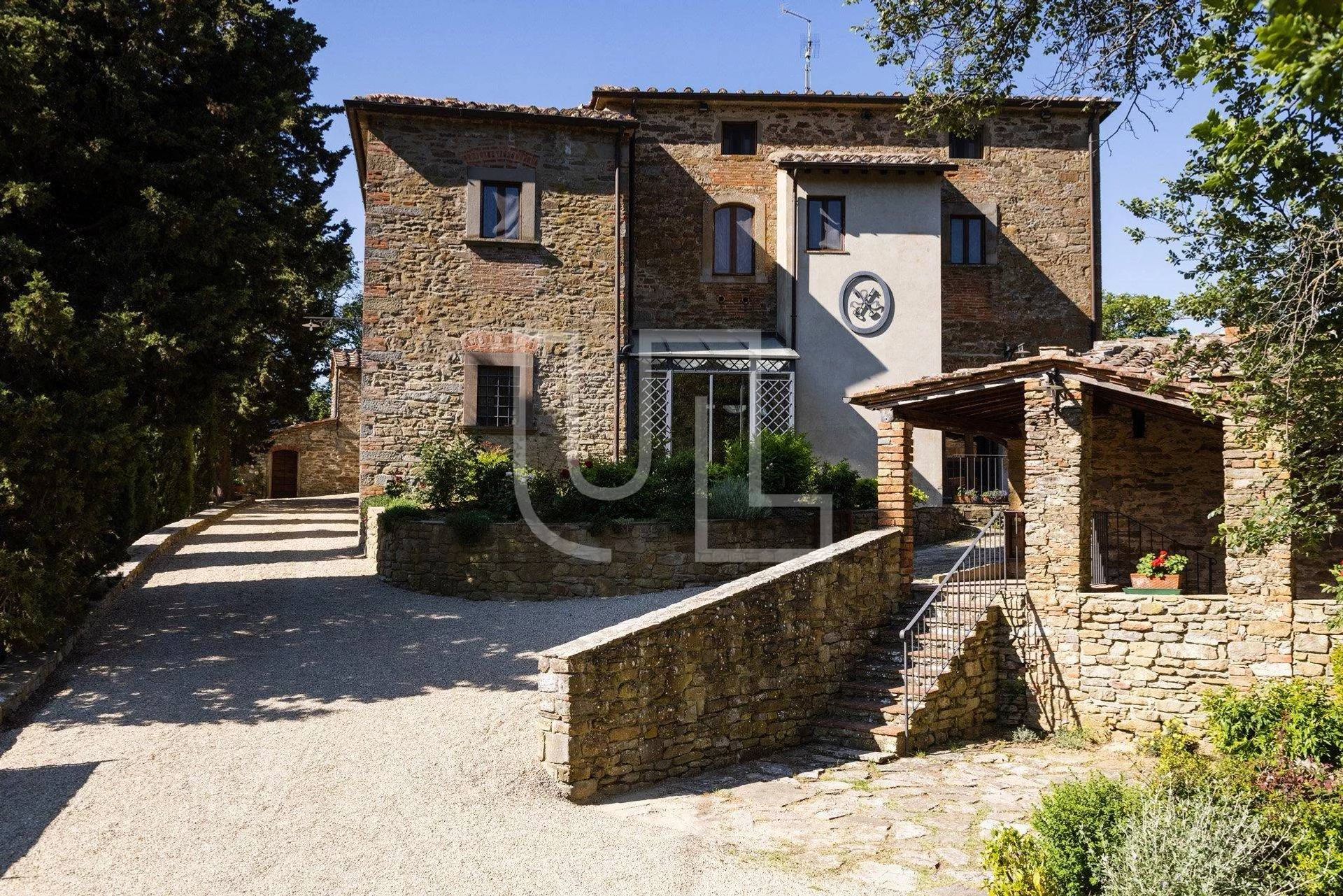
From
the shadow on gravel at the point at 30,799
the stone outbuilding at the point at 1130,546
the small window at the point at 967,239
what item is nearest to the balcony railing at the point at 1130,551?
the stone outbuilding at the point at 1130,546

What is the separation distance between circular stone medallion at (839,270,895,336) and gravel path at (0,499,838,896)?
761 cm

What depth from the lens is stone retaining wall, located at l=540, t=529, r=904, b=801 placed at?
793 cm

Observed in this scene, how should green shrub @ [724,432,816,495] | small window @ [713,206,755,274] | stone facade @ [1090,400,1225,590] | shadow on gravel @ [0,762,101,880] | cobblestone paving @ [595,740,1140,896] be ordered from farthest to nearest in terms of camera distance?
small window @ [713,206,755,274] → green shrub @ [724,432,816,495] → stone facade @ [1090,400,1225,590] → cobblestone paving @ [595,740,1140,896] → shadow on gravel @ [0,762,101,880]

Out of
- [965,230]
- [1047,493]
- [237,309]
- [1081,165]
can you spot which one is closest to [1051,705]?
[1047,493]

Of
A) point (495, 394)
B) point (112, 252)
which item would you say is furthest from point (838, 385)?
point (112, 252)

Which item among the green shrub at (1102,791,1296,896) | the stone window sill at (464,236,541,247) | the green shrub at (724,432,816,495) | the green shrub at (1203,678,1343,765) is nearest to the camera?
the green shrub at (1102,791,1296,896)

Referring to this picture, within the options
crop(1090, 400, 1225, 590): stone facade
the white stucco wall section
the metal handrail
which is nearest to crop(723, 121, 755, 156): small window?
the white stucco wall section

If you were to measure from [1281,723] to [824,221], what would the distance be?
12959 mm

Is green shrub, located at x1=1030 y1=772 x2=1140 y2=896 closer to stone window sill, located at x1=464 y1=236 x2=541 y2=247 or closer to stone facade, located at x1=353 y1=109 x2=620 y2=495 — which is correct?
stone facade, located at x1=353 y1=109 x2=620 y2=495

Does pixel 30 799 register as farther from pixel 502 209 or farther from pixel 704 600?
pixel 502 209

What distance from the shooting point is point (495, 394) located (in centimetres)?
1847

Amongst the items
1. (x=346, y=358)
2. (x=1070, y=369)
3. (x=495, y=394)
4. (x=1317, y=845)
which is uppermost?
(x=346, y=358)

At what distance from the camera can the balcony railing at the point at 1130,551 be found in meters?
12.3

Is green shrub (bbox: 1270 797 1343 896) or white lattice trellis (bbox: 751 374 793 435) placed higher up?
white lattice trellis (bbox: 751 374 793 435)
